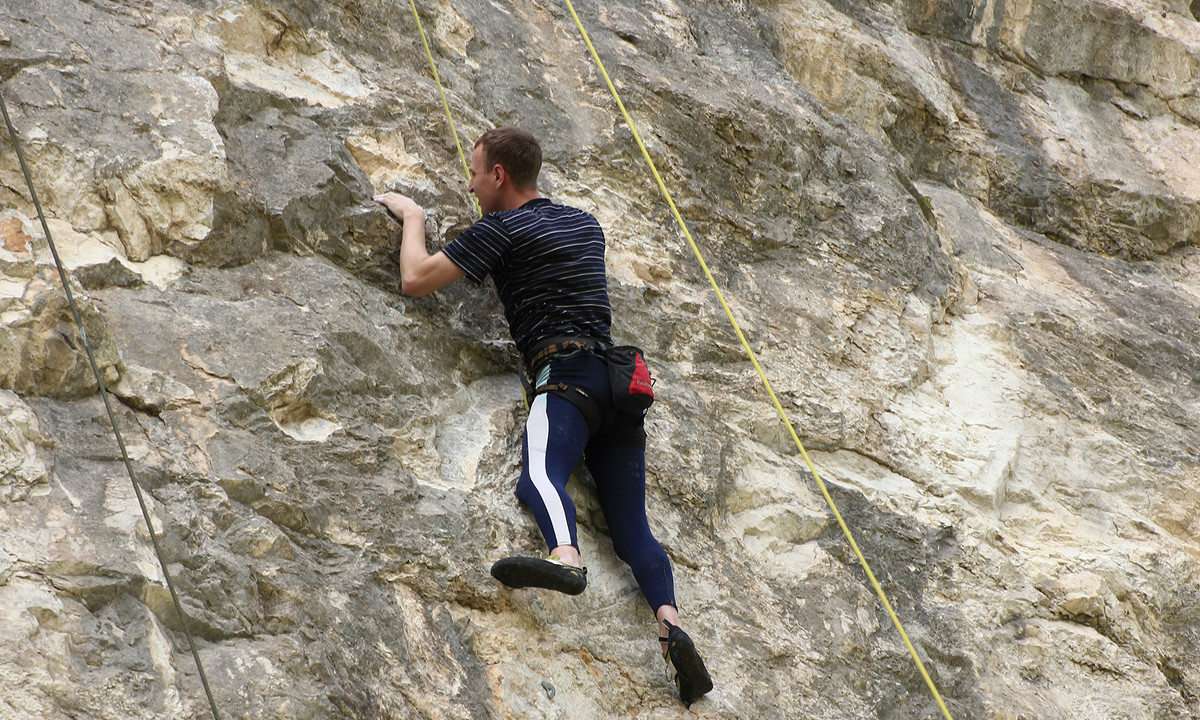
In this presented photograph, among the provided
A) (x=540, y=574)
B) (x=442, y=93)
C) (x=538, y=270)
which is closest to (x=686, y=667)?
(x=540, y=574)

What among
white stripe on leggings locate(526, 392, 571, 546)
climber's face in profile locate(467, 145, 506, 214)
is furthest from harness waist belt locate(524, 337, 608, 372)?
climber's face in profile locate(467, 145, 506, 214)

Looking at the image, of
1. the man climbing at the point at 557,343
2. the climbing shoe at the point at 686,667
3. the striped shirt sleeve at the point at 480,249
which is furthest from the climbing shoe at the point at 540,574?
the striped shirt sleeve at the point at 480,249

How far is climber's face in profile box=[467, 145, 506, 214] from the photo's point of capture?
4348mm

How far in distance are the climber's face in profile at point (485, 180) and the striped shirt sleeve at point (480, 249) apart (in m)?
0.35

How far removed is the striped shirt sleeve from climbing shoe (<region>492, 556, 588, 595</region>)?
1.20m

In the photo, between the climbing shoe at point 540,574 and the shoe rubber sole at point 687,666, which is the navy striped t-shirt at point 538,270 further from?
the shoe rubber sole at point 687,666

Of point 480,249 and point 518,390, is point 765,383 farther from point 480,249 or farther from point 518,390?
point 480,249

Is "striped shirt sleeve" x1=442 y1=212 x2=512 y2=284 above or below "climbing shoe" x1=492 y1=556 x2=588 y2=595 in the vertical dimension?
above

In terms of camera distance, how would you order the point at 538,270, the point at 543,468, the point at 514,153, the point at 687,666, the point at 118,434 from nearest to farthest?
the point at 118,434
the point at 687,666
the point at 543,468
the point at 538,270
the point at 514,153

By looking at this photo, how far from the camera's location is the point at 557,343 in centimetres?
398

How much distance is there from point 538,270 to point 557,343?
1.08 feet

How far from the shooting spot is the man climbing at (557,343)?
3.68m

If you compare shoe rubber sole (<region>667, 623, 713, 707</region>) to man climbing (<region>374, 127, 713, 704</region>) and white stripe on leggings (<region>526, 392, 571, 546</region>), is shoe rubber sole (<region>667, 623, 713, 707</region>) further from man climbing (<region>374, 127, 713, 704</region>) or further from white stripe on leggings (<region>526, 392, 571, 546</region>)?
white stripe on leggings (<region>526, 392, 571, 546</region>)

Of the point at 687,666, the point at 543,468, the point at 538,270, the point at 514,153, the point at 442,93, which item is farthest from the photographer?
the point at 442,93
